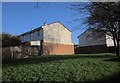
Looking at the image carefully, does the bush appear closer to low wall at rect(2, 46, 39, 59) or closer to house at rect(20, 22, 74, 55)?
house at rect(20, 22, 74, 55)

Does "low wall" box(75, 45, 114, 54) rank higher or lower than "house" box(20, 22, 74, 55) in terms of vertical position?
→ lower

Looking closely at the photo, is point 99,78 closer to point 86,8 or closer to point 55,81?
point 55,81

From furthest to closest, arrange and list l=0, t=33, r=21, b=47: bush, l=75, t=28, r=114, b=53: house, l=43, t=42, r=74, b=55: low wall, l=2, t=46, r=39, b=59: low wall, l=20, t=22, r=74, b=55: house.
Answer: l=75, t=28, r=114, b=53: house
l=20, t=22, r=74, b=55: house
l=43, t=42, r=74, b=55: low wall
l=0, t=33, r=21, b=47: bush
l=2, t=46, r=39, b=59: low wall

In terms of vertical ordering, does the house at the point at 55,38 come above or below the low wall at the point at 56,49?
above

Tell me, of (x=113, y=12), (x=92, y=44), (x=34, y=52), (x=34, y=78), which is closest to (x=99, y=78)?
(x=34, y=78)

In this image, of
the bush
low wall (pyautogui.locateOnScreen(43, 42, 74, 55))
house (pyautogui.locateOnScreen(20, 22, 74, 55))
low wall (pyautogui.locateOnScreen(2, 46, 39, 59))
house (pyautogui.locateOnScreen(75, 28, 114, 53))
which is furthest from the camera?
house (pyautogui.locateOnScreen(75, 28, 114, 53))

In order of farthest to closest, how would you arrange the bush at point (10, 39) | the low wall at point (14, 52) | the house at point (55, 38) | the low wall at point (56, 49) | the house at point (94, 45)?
the house at point (94, 45) → the house at point (55, 38) → the low wall at point (56, 49) → the bush at point (10, 39) → the low wall at point (14, 52)

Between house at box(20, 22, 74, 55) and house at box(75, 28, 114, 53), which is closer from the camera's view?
house at box(20, 22, 74, 55)

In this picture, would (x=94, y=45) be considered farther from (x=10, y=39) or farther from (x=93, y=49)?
(x=10, y=39)

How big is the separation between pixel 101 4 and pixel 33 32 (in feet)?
178

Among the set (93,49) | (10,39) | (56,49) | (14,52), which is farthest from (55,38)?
(14,52)

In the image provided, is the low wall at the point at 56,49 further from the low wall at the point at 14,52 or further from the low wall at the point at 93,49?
the low wall at the point at 14,52

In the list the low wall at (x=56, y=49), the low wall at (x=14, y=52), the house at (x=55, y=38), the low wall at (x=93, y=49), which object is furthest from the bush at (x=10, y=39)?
the low wall at (x=93, y=49)

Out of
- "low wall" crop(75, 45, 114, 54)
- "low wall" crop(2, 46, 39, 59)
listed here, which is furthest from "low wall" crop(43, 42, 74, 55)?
"low wall" crop(2, 46, 39, 59)
